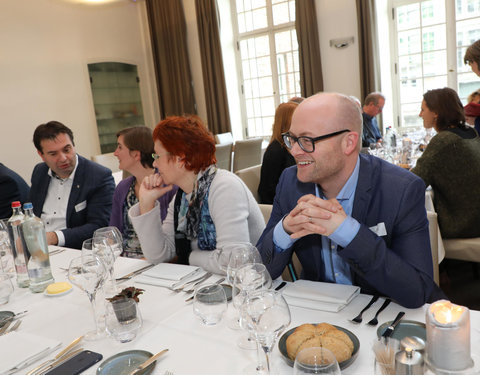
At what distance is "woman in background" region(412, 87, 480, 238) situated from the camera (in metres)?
2.74

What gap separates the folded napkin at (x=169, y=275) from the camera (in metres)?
1.64

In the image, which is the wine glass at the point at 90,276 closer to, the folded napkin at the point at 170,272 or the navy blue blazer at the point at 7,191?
the folded napkin at the point at 170,272

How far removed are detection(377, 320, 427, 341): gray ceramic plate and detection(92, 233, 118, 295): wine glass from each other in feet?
3.11

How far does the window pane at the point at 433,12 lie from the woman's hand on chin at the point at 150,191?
581cm

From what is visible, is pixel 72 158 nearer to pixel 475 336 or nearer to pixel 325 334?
pixel 325 334

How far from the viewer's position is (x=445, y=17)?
20.6 ft

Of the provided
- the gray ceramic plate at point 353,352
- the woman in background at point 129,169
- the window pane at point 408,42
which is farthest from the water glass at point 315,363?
the window pane at point 408,42

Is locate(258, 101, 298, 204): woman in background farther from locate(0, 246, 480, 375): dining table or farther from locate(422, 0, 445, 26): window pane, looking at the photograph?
locate(422, 0, 445, 26): window pane

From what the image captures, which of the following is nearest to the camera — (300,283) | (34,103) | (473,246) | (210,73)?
(300,283)

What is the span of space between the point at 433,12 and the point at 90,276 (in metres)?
6.72

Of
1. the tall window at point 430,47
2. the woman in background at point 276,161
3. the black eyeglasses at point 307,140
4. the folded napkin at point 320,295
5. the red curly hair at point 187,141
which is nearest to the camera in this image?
the folded napkin at point 320,295

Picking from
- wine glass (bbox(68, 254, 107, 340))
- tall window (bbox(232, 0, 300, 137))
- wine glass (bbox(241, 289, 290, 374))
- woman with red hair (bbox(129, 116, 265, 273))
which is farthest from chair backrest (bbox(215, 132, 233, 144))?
wine glass (bbox(241, 289, 290, 374))

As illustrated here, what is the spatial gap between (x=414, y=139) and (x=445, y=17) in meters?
2.41

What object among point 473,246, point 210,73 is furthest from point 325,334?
point 210,73
